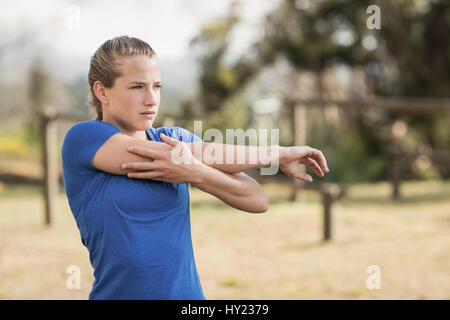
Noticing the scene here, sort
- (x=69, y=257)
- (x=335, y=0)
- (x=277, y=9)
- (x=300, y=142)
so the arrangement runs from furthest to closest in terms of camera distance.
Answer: (x=277, y=9) → (x=335, y=0) → (x=300, y=142) → (x=69, y=257)

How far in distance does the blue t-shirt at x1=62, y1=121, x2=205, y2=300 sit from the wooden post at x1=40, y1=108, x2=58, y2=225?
484 centimetres

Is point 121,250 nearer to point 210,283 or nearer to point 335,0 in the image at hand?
point 210,283

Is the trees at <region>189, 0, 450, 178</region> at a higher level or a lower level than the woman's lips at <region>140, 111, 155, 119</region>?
higher

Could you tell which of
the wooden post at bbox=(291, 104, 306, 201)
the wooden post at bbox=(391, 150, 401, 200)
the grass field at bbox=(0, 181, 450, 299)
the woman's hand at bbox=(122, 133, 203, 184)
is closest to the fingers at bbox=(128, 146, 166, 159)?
the woman's hand at bbox=(122, 133, 203, 184)

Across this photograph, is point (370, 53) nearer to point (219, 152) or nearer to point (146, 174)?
point (219, 152)

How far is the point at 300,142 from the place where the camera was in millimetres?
7406

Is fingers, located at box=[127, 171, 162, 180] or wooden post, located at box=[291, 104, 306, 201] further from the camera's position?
wooden post, located at box=[291, 104, 306, 201]

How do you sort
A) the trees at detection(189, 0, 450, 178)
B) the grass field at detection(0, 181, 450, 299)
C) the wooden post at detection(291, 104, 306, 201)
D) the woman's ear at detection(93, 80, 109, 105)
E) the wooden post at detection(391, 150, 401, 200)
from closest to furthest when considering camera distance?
the woman's ear at detection(93, 80, 109, 105) → the grass field at detection(0, 181, 450, 299) → the wooden post at detection(291, 104, 306, 201) → the wooden post at detection(391, 150, 401, 200) → the trees at detection(189, 0, 450, 178)

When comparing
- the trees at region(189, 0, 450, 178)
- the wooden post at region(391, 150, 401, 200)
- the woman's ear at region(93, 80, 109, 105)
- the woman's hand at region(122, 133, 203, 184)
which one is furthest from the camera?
the trees at region(189, 0, 450, 178)

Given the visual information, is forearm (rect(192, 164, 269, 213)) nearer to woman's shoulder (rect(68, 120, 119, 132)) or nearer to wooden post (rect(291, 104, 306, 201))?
woman's shoulder (rect(68, 120, 119, 132))

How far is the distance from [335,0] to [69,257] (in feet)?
33.6

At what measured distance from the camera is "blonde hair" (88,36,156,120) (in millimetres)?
1337

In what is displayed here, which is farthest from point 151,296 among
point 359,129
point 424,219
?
point 359,129

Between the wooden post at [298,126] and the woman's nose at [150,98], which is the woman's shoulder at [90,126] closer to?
the woman's nose at [150,98]
